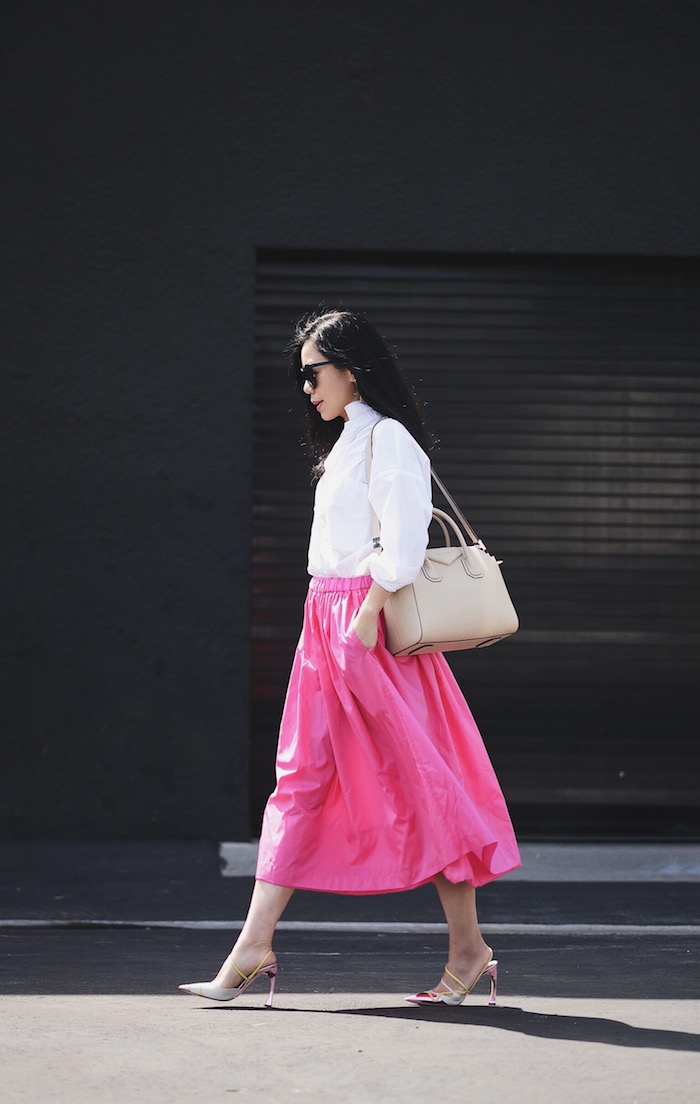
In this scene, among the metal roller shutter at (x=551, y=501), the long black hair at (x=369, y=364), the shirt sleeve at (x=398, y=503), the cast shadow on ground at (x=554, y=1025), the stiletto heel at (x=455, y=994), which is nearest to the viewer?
the cast shadow on ground at (x=554, y=1025)

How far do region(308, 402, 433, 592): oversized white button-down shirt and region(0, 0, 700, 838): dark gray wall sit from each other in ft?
9.57

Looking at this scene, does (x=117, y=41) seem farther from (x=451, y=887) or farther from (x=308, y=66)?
(x=451, y=887)

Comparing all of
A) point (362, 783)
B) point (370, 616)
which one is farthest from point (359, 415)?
point (362, 783)

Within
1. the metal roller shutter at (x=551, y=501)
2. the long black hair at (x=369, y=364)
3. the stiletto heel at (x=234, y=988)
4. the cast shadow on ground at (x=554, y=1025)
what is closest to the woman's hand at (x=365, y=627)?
the long black hair at (x=369, y=364)

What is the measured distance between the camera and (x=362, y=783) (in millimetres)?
4109

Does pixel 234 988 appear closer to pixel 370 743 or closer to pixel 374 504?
pixel 370 743

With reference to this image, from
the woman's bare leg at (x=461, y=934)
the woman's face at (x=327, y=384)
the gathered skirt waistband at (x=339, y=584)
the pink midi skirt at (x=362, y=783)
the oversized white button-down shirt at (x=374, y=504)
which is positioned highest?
the woman's face at (x=327, y=384)

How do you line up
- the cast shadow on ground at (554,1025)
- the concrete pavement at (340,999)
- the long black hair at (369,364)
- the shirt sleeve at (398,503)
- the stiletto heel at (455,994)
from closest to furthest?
the concrete pavement at (340,999)
the cast shadow on ground at (554,1025)
the shirt sleeve at (398,503)
the stiletto heel at (455,994)
the long black hair at (369,364)

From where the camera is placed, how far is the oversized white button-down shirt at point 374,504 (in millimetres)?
3953

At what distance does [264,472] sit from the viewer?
23.9 feet

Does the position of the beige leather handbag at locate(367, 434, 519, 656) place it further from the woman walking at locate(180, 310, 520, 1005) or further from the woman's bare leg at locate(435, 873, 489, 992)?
the woman's bare leg at locate(435, 873, 489, 992)

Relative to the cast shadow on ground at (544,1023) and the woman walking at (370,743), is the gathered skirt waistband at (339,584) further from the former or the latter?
the cast shadow on ground at (544,1023)

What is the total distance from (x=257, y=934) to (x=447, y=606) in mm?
1005

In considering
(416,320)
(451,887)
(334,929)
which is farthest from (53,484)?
(451,887)
